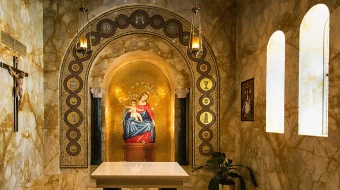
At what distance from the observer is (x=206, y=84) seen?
748 centimetres

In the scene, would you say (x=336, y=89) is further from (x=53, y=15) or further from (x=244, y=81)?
(x=53, y=15)

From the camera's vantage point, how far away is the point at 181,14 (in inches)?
294

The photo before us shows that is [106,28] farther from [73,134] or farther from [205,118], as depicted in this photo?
[205,118]

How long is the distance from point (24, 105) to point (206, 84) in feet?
12.3

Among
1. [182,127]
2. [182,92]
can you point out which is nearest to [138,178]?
[182,127]

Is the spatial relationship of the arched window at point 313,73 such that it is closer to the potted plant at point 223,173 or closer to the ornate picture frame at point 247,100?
the ornate picture frame at point 247,100

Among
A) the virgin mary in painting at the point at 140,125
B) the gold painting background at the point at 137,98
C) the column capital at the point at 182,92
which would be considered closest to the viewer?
the column capital at the point at 182,92

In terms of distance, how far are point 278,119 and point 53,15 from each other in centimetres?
513

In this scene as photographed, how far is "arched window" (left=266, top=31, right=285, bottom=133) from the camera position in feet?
19.0

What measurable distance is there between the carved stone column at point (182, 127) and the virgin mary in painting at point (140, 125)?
1167 millimetres

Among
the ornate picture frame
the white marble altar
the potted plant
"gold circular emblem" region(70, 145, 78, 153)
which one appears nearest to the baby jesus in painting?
"gold circular emblem" region(70, 145, 78, 153)

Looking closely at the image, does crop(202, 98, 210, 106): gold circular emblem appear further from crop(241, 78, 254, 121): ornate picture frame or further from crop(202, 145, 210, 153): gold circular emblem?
crop(202, 145, 210, 153): gold circular emblem

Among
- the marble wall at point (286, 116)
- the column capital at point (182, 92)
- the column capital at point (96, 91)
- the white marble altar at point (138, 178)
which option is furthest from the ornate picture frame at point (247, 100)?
the column capital at point (96, 91)

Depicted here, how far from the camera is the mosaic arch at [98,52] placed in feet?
24.0
